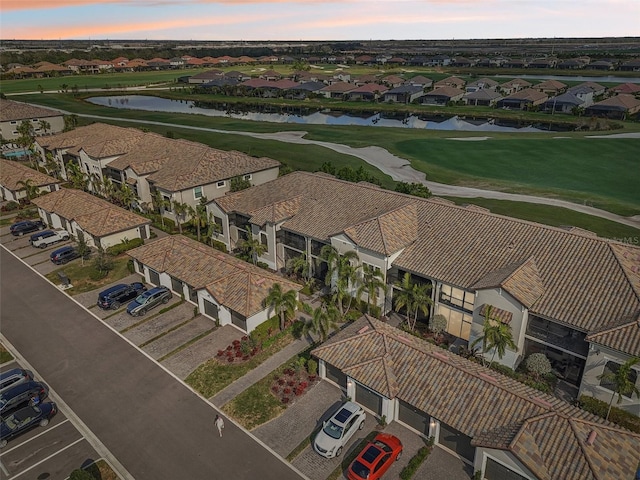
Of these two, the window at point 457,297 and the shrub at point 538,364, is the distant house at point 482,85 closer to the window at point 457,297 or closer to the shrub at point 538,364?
the window at point 457,297

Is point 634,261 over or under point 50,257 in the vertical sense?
over

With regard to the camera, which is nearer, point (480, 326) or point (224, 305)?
point (480, 326)

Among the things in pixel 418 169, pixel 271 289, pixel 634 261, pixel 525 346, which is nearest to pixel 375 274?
pixel 271 289

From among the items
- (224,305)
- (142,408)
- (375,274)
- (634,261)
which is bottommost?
(142,408)

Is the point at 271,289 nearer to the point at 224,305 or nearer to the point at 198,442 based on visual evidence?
the point at 224,305

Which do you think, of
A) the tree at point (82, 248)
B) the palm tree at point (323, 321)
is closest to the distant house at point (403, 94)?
the tree at point (82, 248)

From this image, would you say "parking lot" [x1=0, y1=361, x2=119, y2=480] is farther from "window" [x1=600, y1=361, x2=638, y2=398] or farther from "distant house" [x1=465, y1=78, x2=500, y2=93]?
"distant house" [x1=465, y1=78, x2=500, y2=93]

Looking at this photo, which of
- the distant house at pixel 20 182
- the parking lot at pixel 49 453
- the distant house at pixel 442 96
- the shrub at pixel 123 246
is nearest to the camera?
the parking lot at pixel 49 453
